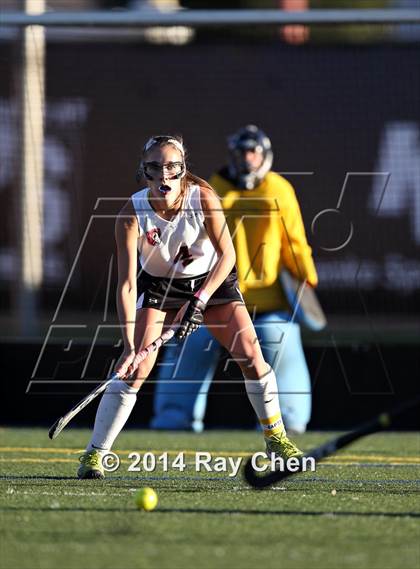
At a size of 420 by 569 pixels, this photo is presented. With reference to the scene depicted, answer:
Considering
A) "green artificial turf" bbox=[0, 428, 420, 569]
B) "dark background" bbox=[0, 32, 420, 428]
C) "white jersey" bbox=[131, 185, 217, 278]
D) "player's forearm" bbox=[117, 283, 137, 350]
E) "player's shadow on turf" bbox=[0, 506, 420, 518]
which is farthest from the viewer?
"dark background" bbox=[0, 32, 420, 428]

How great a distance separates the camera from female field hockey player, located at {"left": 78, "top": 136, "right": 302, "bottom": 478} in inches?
216

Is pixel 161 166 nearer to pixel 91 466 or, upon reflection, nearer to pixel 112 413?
pixel 112 413

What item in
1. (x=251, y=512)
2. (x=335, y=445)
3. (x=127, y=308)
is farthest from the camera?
(x=127, y=308)

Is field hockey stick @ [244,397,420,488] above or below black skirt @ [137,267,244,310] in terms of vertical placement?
below

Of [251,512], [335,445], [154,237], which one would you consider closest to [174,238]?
[154,237]

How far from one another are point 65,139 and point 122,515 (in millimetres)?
8361

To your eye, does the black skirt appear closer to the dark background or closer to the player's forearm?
the player's forearm

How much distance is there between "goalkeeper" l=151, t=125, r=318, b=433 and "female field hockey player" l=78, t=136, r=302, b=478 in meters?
2.62

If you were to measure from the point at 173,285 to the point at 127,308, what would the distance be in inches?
11.3

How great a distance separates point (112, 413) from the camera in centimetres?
550

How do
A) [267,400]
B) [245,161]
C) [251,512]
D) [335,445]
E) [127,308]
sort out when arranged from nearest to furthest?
1. [251,512]
2. [335,445]
3. [127,308]
4. [267,400]
5. [245,161]

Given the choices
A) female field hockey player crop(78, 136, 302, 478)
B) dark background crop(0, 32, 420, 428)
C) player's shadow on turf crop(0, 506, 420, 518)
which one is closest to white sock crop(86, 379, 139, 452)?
female field hockey player crop(78, 136, 302, 478)

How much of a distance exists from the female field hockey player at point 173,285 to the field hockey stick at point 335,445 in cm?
41

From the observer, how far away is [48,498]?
477 centimetres
